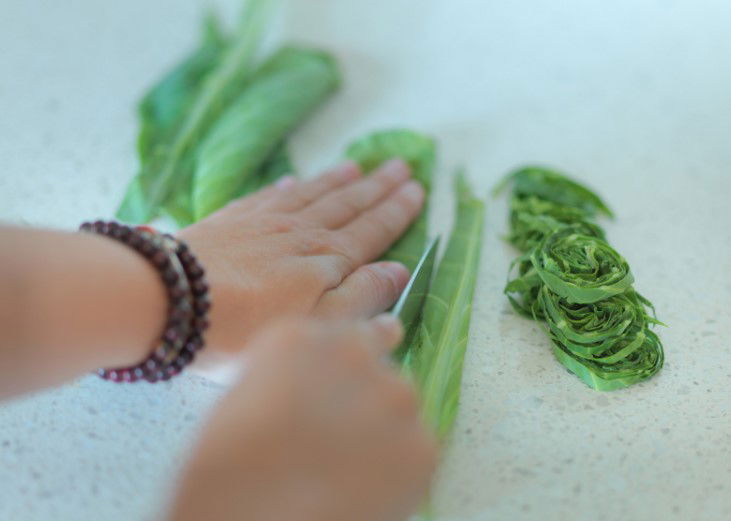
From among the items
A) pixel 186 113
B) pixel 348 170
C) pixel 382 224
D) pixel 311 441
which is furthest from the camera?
pixel 186 113

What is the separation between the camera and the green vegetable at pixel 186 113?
1.08 metres

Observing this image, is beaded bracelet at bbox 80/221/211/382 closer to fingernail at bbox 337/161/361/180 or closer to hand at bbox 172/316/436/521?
hand at bbox 172/316/436/521

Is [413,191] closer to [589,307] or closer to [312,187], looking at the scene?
[312,187]

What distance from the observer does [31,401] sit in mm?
790

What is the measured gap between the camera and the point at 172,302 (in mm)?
698

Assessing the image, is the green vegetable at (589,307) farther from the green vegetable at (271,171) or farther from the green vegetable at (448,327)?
the green vegetable at (271,171)

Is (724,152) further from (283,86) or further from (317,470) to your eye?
(317,470)

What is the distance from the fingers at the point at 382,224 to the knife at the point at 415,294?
0.29ft

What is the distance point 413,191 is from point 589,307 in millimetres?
353

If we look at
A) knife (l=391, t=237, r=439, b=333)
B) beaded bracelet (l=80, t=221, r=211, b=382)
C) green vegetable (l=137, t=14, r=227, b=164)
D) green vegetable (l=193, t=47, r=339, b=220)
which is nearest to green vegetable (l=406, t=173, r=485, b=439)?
knife (l=391, t=237, r=439, b=333)

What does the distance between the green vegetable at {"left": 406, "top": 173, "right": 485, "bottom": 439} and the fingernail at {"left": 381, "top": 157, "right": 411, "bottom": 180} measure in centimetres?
11

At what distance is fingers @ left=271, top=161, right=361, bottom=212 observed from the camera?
1.01 meters

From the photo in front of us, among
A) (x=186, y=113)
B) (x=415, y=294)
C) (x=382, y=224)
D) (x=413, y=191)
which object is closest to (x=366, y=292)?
(x=415, y=294)

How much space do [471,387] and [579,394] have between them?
12 centimetres
